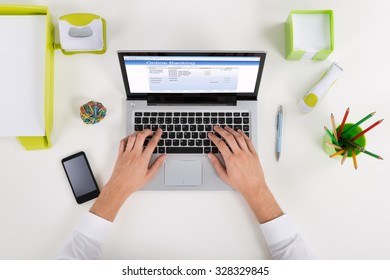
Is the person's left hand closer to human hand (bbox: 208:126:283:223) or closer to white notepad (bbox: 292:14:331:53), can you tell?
human hand (bbox: 208:126:283:223)

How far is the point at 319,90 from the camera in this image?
1.03 meters

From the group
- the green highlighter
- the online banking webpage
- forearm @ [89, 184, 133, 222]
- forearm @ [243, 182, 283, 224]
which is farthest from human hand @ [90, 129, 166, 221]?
the green highlighter

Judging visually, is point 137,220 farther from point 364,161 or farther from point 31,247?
point 364,161

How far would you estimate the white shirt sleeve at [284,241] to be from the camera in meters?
0.96

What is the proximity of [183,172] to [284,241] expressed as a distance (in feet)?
1.06

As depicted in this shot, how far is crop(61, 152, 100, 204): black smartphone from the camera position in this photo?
1021mm

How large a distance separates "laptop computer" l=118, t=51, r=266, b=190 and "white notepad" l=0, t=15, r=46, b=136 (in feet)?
0.82

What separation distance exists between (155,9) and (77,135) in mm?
433

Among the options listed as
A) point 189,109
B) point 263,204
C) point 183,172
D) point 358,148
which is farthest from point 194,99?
point 358,148

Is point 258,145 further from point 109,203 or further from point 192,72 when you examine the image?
point 109,203

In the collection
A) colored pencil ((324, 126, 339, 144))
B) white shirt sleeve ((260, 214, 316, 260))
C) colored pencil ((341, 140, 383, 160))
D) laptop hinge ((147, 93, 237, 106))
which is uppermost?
laptop hinge ((147, 93, 237, 106))

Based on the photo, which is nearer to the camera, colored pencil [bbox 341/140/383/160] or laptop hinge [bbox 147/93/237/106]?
colored pencil [bbox 341/140/383/160]

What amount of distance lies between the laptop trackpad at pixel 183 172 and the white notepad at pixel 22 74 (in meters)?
0.36
